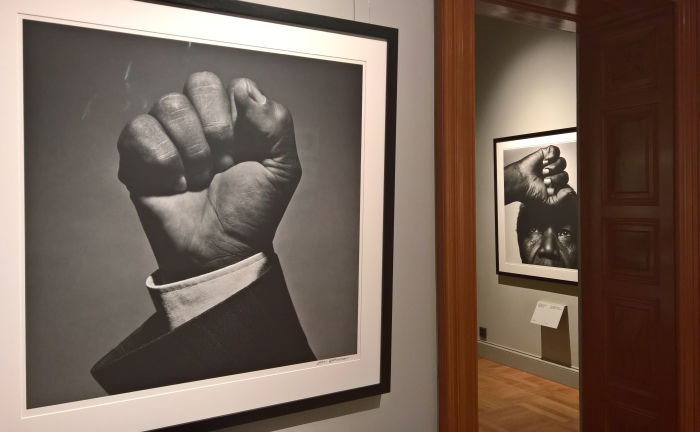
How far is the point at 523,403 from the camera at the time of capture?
12.9 ft

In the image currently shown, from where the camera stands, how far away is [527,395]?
4105 millimetres

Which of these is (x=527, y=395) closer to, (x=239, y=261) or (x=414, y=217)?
(x=414, y=217)

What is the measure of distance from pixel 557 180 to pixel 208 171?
3681 mm

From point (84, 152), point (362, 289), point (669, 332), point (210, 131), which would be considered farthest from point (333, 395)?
point (669, 332)

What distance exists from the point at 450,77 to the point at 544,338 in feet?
11.2

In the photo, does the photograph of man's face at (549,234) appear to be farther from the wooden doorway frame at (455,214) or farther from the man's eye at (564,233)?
the wooden doorway frame at (455,214)

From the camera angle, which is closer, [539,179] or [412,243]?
[412,243]

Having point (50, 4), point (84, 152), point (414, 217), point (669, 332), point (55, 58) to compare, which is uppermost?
point (50, 4)

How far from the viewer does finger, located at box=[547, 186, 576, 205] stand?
14.2 feet

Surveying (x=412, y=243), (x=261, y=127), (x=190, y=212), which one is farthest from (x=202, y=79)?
(x=412, y=243)

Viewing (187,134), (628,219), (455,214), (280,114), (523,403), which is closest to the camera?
(187,134)

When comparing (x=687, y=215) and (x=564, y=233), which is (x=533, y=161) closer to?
(x=564, y=233)

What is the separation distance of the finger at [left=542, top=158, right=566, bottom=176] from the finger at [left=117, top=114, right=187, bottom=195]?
3.71m

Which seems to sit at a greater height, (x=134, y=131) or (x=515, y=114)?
(x=515, y=114)
